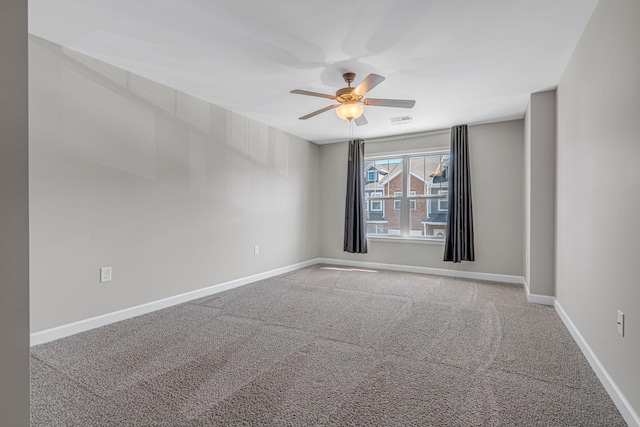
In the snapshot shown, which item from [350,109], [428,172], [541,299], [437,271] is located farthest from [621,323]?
[428,172]

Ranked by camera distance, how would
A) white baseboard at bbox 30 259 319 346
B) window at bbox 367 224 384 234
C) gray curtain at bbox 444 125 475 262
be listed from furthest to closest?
window at bbox 367 224 384 234 < gray curtain at bbox 444 125 475 262 < white baseboard at bbox 30 259 319 346

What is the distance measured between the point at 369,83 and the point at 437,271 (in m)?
3.45

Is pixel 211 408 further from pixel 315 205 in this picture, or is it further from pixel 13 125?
pixel 315 205

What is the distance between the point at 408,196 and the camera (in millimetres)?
5457

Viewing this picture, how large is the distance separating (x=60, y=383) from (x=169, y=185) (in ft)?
A: 6.48

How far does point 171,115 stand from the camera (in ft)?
11.1

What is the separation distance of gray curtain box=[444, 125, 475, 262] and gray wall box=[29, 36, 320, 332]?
9.37 feet

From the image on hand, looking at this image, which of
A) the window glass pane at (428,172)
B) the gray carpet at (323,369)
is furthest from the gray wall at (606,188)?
the window glass pane at (428,172)

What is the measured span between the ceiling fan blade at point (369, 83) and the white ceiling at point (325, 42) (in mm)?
237

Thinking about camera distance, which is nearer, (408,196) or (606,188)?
(606,188)

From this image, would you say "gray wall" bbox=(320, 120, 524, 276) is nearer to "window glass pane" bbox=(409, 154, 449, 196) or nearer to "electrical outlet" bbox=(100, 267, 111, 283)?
"window glass pane" bbox=(409, 154, 449, 196)

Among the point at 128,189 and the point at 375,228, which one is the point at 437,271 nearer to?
the point at 375,228

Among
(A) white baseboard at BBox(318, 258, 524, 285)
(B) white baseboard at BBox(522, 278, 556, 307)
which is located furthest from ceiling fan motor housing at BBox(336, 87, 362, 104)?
(A) white baseboard at BBox(318, 258, 524, 285)

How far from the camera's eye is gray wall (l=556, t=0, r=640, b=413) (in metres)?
1.55
